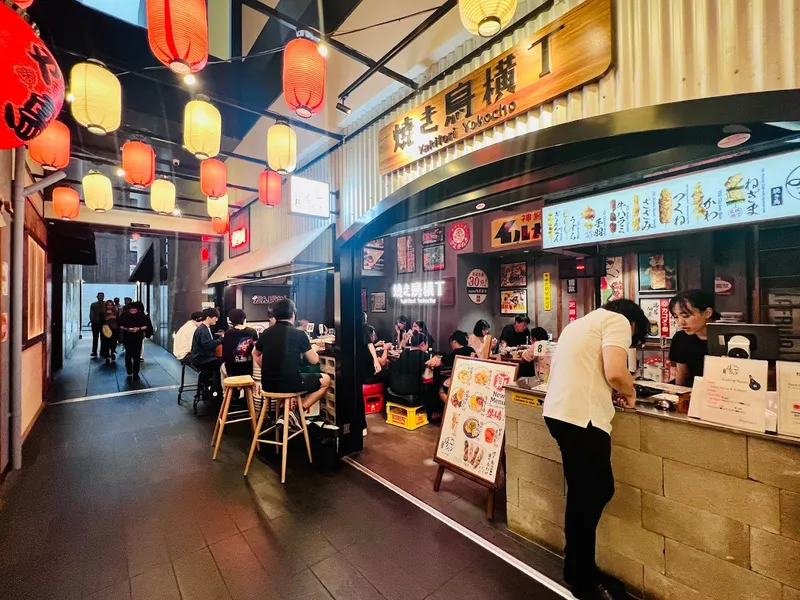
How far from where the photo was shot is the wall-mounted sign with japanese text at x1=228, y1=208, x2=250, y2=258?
27.8 feet

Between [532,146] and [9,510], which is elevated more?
[532,146]

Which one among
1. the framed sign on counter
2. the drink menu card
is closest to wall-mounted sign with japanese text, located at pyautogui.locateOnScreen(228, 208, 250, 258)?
the framed sign on counter

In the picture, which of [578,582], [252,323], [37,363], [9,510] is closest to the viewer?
[578,582]

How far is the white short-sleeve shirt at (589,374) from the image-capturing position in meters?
2.12

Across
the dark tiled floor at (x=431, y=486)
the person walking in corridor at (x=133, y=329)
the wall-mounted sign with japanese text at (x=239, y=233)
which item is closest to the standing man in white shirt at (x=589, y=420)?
the dark tiled floor at (x=431, y=486)

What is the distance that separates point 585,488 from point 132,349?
32.7 feet

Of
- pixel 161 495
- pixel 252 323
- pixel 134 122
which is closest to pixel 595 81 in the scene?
pixel 161 495

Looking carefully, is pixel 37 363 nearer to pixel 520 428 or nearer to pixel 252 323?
pixel 252 323

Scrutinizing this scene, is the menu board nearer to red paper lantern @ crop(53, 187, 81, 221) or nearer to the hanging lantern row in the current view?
the hanging lantern row

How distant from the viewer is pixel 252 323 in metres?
8.64

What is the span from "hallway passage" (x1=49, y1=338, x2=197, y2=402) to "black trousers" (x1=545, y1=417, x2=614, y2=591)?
872cm

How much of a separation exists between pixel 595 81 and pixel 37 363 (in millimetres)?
8499

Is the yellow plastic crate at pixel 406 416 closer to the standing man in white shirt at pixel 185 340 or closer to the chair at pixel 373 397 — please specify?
the chair at pixel 373 397

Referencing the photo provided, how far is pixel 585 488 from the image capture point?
216cm
